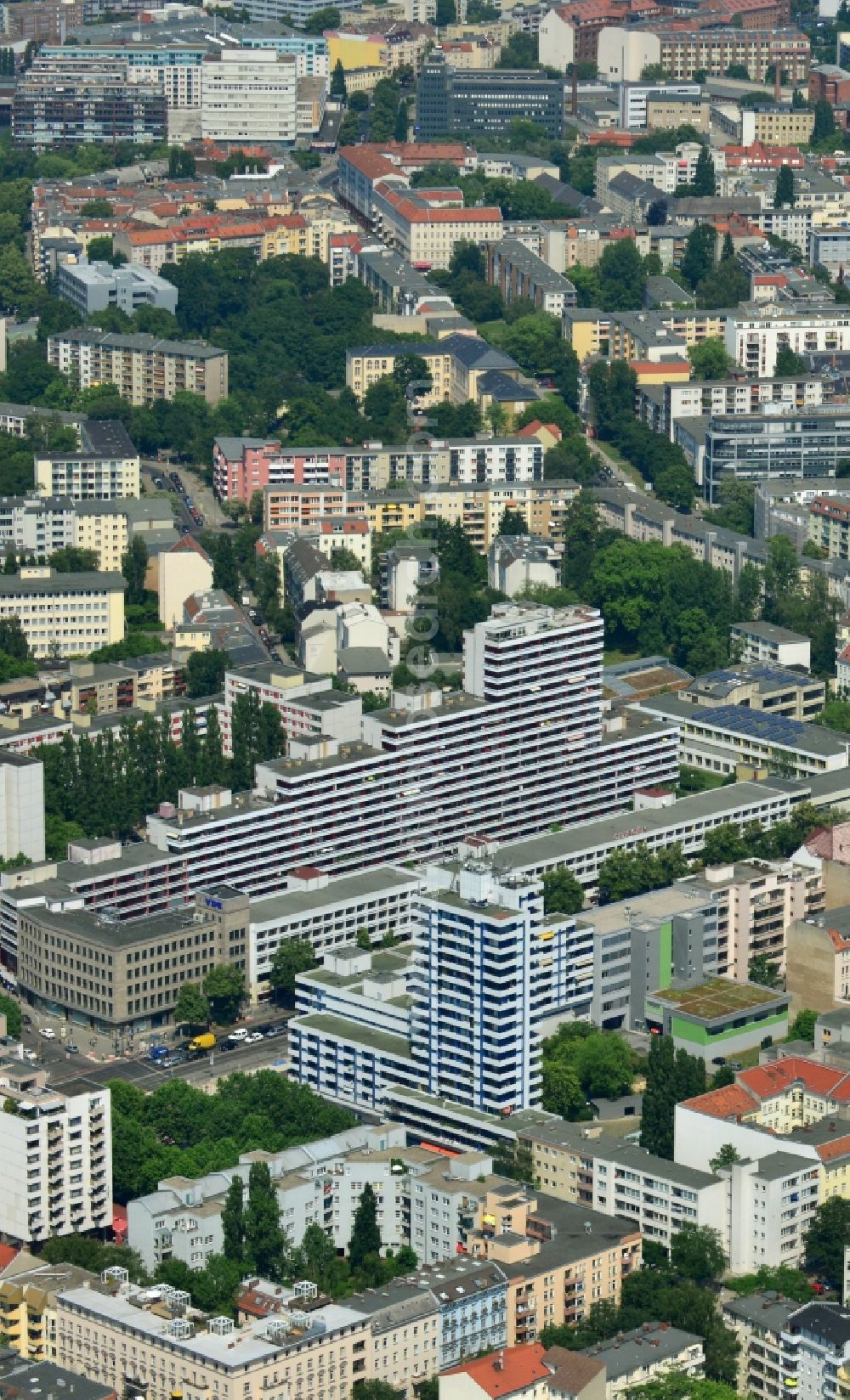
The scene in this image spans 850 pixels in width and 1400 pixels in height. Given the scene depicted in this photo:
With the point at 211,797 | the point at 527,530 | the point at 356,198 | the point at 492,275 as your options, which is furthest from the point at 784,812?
the point at 356,198

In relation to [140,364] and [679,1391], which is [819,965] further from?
[140,364]

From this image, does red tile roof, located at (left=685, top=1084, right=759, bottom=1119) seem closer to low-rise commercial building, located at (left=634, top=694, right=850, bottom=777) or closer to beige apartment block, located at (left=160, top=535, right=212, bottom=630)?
low-rise commercial building, located at (left=634, top=694, right=850, bottom=777)

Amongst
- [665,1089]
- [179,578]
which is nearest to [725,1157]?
[665,1089]

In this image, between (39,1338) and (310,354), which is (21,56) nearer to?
(310,354)

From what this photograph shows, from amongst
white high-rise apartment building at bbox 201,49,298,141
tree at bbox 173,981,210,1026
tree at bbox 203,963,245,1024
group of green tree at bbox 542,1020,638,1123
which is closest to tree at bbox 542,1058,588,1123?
group of green tree at bbox 542,1020,638,1123

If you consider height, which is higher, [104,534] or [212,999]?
[104,534]

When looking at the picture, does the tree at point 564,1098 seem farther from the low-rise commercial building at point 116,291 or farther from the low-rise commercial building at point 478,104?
the low-rise commercial building at point 478,104
